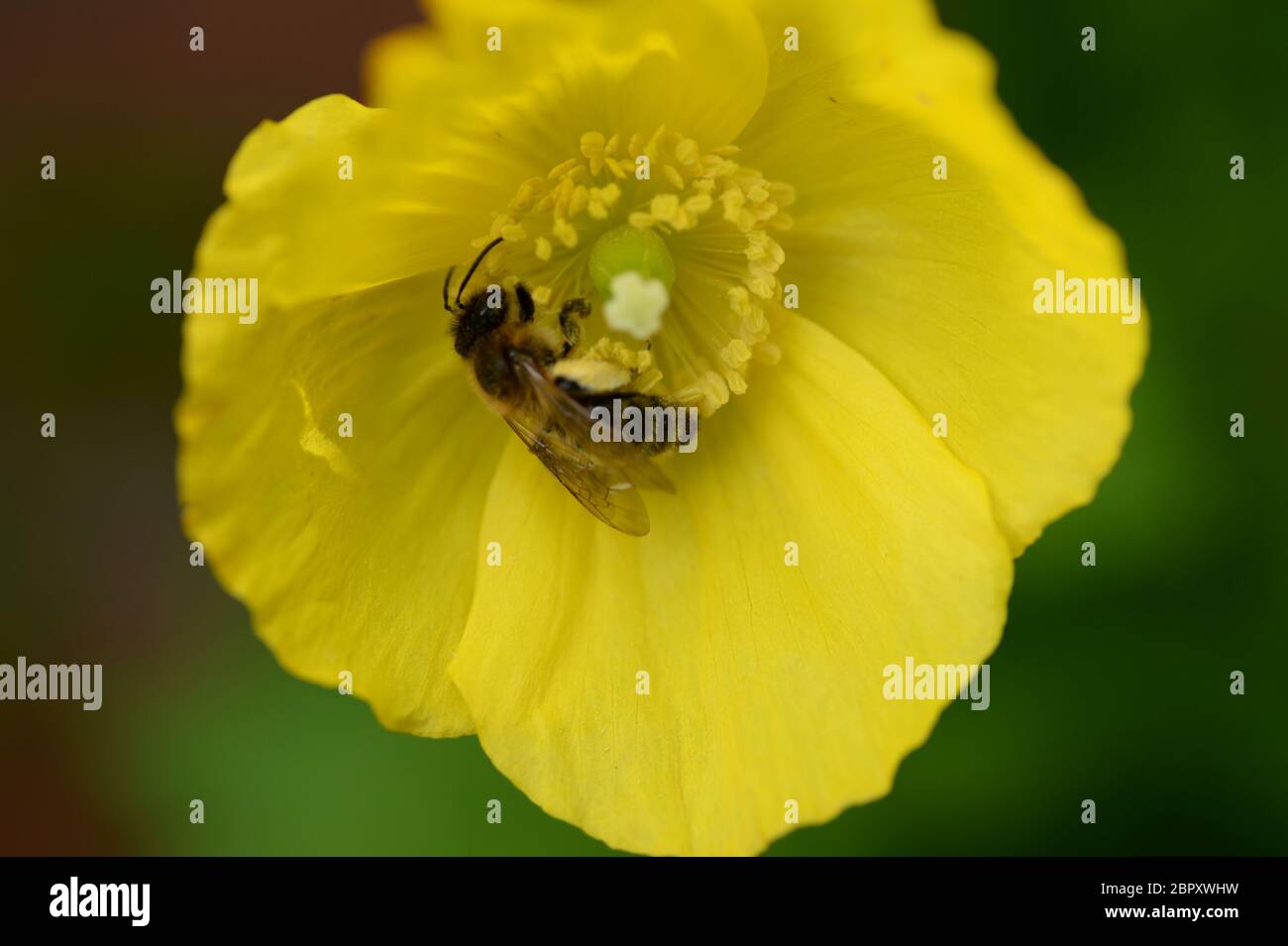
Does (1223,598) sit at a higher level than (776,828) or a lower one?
higher

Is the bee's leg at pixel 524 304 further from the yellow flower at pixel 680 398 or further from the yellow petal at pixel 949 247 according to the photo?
the yellow petal at pixel 949 247

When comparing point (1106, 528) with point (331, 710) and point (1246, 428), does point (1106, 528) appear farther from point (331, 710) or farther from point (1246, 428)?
point (331, 710)

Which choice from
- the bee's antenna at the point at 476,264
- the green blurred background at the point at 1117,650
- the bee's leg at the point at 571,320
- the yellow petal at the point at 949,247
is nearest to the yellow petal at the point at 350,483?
the bee's antenna at the point at 476,264

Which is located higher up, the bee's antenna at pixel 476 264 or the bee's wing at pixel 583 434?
the bee's antenna at pixel 476 264

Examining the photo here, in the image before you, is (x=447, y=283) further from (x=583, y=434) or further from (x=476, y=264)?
(x=583, y=434)

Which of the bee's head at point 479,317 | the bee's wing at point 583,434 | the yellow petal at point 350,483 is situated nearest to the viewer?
the yellow petal at point 350,483

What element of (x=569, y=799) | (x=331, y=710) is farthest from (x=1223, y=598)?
(x=331, y=710)
